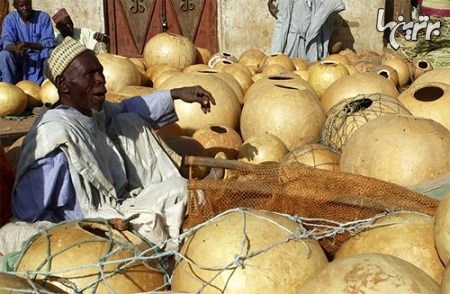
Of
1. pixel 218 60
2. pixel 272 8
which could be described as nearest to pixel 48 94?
pixel 218 60

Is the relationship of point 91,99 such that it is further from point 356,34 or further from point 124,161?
point 356,34

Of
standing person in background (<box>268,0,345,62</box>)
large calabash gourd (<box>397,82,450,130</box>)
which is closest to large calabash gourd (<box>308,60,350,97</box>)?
large calabash gourd (<box>397,82,450,130</box>)

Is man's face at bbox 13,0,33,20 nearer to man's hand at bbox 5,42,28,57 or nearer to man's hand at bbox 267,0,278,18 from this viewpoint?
man's hand at bbox 5,42,28,57

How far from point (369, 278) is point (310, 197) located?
1116 millimetres

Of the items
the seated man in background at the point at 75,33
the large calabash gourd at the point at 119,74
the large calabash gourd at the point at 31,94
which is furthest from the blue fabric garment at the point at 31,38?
the large calabash gourd at the point at 119,74

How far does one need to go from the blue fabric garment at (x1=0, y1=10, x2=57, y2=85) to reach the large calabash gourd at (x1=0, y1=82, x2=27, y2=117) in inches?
77.5

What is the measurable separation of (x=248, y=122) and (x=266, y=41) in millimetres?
6650

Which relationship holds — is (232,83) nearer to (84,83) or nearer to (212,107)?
(212,107)

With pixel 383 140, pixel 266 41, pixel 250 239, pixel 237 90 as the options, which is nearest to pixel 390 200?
pixel 383 140

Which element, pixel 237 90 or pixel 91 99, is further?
pixel 237 90

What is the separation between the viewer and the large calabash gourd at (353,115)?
459 cm

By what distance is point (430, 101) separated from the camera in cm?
480

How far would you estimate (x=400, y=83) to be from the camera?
813 cm

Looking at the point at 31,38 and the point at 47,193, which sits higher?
the point at 47,193
